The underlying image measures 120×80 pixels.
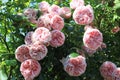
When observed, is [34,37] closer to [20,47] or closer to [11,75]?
[20,47]

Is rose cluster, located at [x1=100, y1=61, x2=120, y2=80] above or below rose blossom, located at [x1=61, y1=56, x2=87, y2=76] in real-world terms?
below

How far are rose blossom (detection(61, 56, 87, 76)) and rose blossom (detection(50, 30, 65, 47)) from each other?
0.14 metres

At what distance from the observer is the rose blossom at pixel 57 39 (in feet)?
9.88

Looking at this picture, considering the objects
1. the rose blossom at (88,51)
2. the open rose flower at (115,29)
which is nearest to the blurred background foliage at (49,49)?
the rose blossom at (88,51)

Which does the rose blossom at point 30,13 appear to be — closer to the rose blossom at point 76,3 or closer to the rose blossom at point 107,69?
the rose blossom at point 76,3

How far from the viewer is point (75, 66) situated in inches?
117

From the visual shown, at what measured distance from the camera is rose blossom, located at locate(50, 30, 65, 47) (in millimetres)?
3012

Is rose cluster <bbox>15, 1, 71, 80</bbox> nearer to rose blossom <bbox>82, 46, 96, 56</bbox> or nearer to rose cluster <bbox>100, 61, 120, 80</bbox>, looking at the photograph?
rose blossom <bbox>82, 46, 96, 56</bbox>

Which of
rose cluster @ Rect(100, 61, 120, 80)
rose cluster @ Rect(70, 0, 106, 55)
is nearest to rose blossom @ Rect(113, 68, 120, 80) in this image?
rose cluster @ Rect(100, 61, 120, 80)

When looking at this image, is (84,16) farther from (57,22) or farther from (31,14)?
(31,14)

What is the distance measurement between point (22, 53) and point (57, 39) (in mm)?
259

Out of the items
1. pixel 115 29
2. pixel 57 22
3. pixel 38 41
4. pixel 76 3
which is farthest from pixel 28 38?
pixel 115 29

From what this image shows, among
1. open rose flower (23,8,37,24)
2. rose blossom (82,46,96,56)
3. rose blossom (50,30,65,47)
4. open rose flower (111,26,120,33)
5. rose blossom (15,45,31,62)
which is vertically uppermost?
open rose flower (23,8,37,24)

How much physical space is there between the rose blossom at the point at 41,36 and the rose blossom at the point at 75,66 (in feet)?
0.70
